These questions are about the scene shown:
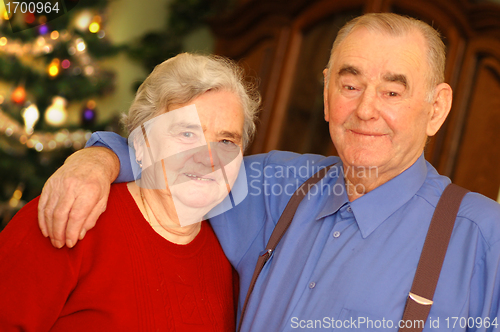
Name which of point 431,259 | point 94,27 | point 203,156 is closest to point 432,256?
point 431,259

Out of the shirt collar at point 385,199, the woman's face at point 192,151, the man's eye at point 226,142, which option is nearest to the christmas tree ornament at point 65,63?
the woman's face at point 192,151

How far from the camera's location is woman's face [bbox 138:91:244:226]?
125 cm

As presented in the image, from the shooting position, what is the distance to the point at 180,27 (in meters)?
3.62

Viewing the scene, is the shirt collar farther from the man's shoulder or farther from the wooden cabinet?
the wooden cabinet

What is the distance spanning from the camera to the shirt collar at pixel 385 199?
1146mm

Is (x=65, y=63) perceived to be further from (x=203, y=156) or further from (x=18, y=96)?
(x=203, y=156)

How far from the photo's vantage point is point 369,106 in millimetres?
1182

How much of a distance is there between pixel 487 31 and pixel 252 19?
1567 mm

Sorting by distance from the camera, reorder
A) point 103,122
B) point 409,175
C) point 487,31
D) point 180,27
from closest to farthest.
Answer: point 409,175, point 487,31, point 103,122, point 180,27

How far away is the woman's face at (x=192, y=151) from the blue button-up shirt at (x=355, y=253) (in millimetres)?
109

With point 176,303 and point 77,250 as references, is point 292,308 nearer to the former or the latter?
point 176,303

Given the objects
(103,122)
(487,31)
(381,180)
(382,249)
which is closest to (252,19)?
(103,122)

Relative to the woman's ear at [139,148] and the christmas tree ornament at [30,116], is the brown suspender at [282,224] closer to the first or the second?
the woman's ear at [139,148]

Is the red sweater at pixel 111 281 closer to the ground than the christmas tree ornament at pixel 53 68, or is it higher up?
closer to the ground
